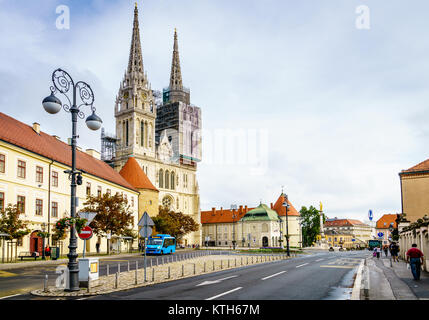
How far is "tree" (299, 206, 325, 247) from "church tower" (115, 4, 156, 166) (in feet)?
150

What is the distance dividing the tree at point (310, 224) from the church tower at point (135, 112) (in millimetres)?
45706

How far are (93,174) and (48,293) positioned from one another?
3556 centimetres

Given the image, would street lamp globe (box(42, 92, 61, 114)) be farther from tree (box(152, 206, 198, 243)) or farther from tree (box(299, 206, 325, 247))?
tree (box(299, 206, 325, 247))

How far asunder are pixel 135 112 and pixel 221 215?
4807 cm

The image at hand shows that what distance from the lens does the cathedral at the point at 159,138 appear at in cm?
9694

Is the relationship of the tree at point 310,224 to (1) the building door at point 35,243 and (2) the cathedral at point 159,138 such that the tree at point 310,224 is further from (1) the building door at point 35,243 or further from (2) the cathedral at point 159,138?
(1) the building door at point 35,243

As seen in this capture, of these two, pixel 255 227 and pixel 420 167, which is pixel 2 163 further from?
pixel 255 227

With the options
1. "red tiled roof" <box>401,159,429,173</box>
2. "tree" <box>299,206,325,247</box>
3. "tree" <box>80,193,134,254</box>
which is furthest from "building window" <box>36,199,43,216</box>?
→ "tree" <box>299,206,325,247</box>

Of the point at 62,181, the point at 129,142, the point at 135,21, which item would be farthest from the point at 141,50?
the point at 62,181

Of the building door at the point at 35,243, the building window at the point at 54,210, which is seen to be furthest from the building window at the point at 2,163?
the building window at the point at 54,210

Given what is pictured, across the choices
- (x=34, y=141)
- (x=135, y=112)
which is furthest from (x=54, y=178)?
(x=135, y=112)

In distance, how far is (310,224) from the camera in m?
111

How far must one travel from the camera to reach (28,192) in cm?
3612
